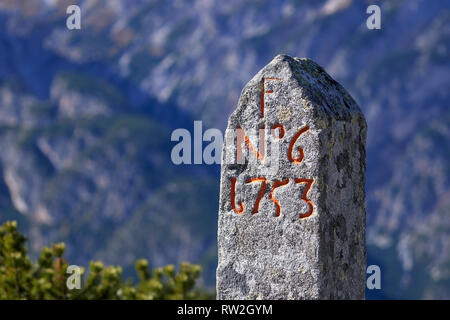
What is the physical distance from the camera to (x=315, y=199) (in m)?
10.2

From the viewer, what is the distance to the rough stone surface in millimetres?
10250

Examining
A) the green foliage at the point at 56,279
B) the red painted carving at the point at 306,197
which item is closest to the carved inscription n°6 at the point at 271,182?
the red painted carving at the point at 306,197

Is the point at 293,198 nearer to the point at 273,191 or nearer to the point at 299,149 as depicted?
the point at 273,191

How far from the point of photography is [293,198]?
10.4 m

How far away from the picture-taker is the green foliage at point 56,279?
16391 mm

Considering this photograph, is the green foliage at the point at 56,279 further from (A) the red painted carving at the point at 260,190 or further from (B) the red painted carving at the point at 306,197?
(B) the red painted carving at the point at 306,197

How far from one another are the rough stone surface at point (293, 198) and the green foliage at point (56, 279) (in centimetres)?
563

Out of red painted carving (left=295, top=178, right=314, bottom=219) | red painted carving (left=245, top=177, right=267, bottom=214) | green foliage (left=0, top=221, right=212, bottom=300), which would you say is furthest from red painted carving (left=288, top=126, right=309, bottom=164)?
green foliage (left=0, top=221, right=212, bottom=300)

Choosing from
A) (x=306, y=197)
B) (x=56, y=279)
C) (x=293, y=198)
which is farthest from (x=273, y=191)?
(x=56, y=279)

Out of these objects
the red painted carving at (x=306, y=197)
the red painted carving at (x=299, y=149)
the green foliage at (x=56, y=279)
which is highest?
the red painted carving at (x=299, y=149)

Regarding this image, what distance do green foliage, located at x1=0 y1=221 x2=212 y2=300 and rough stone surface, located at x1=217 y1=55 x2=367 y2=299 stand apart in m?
5.63
